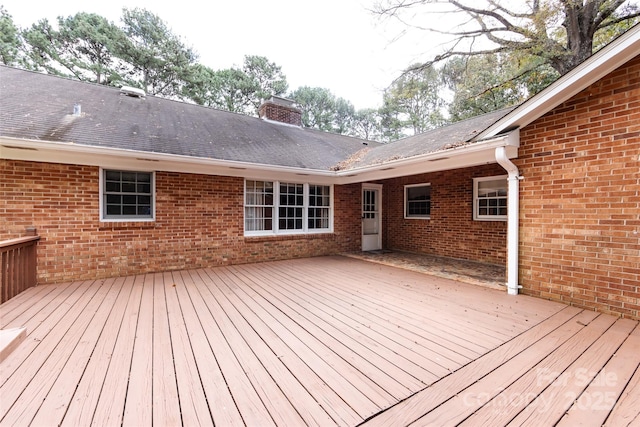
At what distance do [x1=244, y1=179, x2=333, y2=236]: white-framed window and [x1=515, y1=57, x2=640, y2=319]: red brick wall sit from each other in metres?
4.86

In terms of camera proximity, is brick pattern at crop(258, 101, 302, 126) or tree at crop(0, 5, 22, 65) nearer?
brick pattern at crop(258, 101, 302, 126)

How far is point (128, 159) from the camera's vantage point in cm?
518

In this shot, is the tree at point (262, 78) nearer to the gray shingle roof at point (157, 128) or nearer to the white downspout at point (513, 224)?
the gray shingle roof at point (157, 128)

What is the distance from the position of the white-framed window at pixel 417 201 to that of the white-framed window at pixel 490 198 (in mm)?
1393

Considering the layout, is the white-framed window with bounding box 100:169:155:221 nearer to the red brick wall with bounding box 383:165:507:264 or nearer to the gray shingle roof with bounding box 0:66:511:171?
the gray shingle roof with bounding box 0:66:511:171

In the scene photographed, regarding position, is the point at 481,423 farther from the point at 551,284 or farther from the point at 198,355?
the point at 551,284

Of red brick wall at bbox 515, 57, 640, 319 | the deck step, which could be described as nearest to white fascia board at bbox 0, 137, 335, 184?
the deck step

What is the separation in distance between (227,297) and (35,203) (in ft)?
12.5

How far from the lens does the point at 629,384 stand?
2014 mm

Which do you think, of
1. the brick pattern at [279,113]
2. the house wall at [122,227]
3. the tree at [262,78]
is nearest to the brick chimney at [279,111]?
the brick pattern at [279,113]

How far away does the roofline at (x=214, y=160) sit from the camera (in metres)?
4.20

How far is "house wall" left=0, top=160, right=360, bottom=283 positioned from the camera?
461 centimetres

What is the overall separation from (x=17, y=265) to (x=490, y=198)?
9165mm

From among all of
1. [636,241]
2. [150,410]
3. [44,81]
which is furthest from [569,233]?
[44,81]
